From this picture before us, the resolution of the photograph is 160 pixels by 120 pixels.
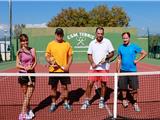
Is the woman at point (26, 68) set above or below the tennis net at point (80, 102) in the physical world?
above

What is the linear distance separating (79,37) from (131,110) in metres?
26.6

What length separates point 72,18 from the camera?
64.1 m

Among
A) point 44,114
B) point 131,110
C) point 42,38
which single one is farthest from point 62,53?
point 42,38

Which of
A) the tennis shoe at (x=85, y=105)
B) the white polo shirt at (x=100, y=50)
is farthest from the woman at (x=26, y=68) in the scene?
the white polo shirt at (x=100, y=50)

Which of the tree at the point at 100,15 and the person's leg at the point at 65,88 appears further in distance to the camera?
the tree at the point at 100,15

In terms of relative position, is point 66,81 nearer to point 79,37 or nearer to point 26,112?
point 26,112

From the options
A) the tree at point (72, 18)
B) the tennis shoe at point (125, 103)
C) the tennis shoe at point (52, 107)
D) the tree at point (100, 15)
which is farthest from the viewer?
the tree at point (100, 15)

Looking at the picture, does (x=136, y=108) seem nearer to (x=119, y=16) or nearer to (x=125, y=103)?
(x=125, y=103)

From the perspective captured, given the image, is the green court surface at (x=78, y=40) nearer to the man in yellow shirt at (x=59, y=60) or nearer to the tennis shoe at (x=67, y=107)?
the tennis shoe at (x=67, y=107)

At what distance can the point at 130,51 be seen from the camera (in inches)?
324

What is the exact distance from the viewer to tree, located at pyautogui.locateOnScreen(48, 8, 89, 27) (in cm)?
6291

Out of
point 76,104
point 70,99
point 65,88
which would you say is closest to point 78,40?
point 70,99

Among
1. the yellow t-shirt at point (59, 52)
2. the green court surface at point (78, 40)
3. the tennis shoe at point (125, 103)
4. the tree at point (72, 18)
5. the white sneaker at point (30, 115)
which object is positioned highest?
the tree at point (72, 18)

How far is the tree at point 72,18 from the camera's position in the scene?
206 ft
